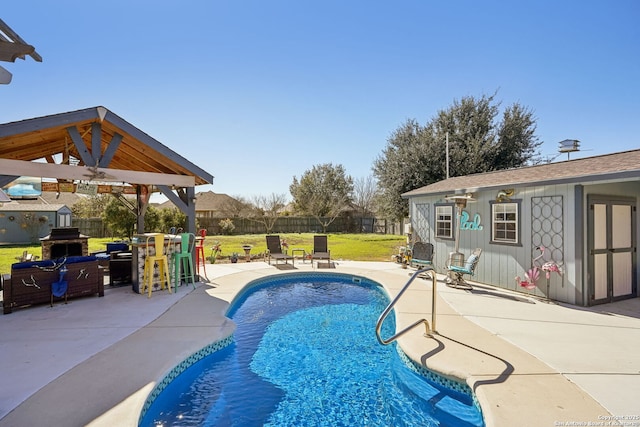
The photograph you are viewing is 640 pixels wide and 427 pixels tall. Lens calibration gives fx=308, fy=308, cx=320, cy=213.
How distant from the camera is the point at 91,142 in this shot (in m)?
7.66

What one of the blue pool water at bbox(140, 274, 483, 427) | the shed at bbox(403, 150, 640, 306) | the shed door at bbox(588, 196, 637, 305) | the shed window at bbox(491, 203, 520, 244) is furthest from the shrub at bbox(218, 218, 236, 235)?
the shed door at bbox(588, 196, 637, 305)

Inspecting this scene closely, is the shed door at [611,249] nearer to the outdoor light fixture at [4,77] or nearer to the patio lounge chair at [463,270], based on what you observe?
the patio lounge chair at [463,270]

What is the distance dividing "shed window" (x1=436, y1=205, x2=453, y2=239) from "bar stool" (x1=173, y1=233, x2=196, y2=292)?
7.55 m

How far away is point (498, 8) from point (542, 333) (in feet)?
29.3

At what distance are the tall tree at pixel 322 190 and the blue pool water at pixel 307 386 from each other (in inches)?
1077

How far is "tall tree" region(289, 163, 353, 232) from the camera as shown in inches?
1320

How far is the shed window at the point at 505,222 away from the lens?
7598mm

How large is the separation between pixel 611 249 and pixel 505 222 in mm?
2073

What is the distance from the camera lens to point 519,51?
1093cm

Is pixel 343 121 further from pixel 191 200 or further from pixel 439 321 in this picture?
pixel 439 321

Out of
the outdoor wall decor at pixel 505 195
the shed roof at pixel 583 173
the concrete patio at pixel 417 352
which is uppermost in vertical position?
the shed roof at pixel 583 173

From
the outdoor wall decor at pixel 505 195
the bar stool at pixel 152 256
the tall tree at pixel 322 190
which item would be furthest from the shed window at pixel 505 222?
the tall tree at pixel 322 190

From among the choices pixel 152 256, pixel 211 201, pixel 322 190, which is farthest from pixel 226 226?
pixel 152 256

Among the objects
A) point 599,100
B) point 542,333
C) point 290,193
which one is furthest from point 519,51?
point 290,193
